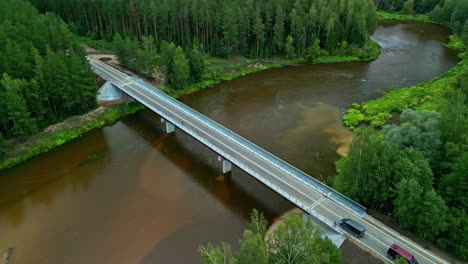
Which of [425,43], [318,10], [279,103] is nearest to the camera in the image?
[279,103]

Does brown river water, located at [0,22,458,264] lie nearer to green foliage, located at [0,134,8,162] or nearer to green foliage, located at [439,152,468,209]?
green foliage, located at [0,134,8,162]

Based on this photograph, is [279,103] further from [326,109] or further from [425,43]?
[425,43]

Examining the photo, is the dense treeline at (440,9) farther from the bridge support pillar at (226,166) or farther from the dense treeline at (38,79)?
the dense treeline at (38,79)

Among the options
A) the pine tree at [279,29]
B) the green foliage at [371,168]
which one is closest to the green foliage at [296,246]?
the green foliage at [371,168]

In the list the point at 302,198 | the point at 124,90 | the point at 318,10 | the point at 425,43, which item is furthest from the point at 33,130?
the point at 425,43

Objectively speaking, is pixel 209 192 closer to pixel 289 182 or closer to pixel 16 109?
pixel 289 182

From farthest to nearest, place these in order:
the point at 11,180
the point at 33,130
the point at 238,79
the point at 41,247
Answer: the point at 238,79
the point at 33,130
the point at 11,180
the point at 41,247

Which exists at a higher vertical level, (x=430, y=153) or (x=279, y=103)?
(x=430, y=153)
